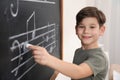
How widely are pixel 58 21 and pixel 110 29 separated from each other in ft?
4.94

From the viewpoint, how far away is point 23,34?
0.77m

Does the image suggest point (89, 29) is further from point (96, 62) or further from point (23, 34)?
point (23, 34)

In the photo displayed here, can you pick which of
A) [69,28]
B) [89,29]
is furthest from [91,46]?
[69,28]

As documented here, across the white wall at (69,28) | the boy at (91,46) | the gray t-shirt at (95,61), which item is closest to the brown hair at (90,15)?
the boy at (91,46)

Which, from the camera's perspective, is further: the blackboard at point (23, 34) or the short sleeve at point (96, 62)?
the short sleeve at point (96, 62)

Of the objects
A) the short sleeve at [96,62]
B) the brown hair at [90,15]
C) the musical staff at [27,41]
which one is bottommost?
the short sleeve at [96,62]

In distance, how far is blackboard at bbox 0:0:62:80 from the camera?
24.2 inches

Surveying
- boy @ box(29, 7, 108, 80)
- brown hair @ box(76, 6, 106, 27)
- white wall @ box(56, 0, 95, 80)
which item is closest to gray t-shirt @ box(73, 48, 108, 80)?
boy @ box(29, 7, 108, 80)

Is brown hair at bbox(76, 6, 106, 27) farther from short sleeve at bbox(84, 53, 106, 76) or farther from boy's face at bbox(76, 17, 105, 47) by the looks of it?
short sleeve at bbox(84, 53, 106, 76)

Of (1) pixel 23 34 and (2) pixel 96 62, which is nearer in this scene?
(1) pixel 23 34

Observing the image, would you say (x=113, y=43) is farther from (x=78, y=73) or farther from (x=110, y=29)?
(x=78, y=73)

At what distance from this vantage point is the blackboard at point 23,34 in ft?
2.02

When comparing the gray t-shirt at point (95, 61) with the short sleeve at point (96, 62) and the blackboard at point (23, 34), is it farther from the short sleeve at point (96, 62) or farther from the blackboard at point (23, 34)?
the blackboard at point (23, 34)

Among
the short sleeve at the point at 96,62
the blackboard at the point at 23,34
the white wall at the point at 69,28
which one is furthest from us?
the white wall at the point at 69,28
